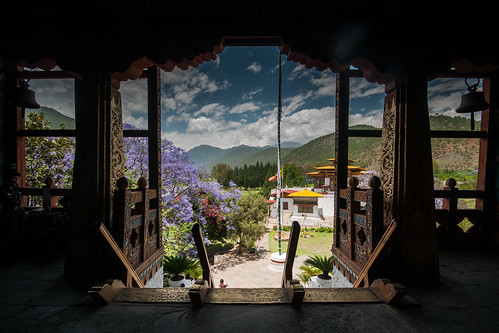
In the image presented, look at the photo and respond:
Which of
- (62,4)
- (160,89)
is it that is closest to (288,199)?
(160,89)

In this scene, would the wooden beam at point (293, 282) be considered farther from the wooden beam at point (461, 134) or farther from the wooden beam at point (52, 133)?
the wooden beam at point (52, 133)

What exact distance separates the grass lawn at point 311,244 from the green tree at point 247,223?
2.85m

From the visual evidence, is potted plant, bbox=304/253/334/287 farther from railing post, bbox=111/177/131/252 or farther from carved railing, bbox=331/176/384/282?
railing post, bbox=111/177/131/252

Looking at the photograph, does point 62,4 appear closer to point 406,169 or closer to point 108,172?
point 108,172

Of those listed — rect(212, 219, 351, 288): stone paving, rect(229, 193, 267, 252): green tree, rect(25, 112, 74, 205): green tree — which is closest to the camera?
rect(25, 112, 74, 205): green tree

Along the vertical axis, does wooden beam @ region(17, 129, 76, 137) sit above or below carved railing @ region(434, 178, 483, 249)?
above

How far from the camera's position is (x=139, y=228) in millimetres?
3406

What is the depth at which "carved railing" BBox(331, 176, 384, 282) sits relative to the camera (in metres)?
2.78

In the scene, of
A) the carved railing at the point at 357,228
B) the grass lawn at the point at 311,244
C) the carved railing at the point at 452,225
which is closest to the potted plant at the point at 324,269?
the carved railing at the point at 357,228

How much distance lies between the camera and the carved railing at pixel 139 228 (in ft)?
Answer: 9.39

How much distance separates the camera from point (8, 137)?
4.20 meters

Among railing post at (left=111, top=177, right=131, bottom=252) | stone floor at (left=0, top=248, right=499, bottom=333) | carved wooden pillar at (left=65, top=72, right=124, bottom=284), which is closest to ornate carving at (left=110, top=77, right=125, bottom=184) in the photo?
carved wooden pillar at (left=65, top=72, right=124, bottom=284)

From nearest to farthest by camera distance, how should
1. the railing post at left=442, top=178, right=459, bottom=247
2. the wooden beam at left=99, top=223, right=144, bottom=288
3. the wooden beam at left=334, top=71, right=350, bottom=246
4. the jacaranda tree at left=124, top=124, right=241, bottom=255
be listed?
the wooden beam at left=99, top=223, right=144, bottom=288
the railing post at left=442, top=178, right=459, bottom=247
the wooden beam at left=334, top=71, right=350, bottom=246
the jacaranda tree at left=124, top=124, right=241, bottom=255

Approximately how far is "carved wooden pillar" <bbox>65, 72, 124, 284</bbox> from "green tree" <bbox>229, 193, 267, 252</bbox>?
1245 cm
